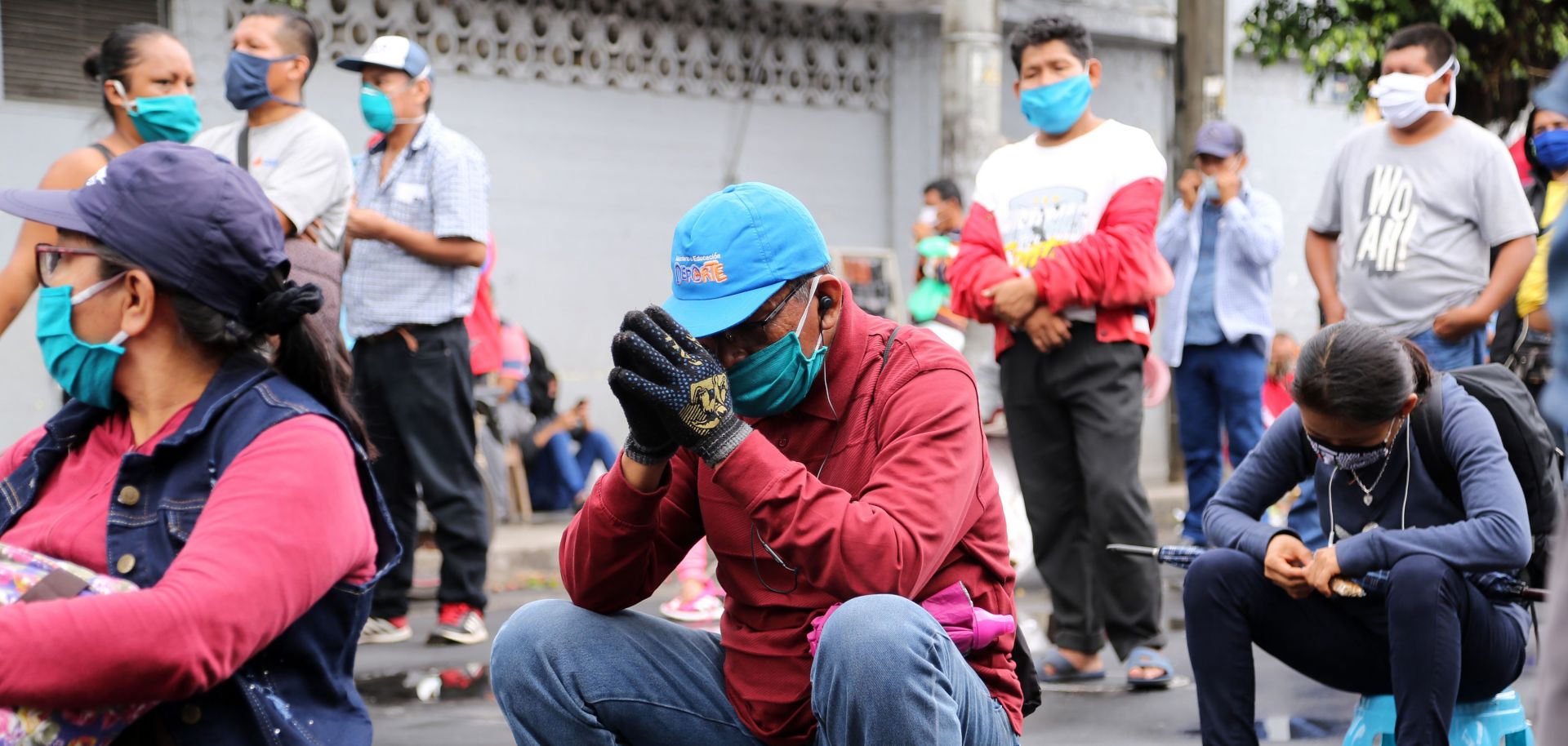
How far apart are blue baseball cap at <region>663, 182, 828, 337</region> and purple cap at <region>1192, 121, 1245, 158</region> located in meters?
5.63

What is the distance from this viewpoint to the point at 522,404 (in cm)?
1090

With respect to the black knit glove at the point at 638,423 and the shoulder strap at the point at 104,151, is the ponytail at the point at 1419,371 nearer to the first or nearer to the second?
the black knit glove at the point at 638,423

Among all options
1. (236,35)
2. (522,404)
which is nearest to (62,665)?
(236,35)

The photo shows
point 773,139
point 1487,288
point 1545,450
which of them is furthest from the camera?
point 773,139

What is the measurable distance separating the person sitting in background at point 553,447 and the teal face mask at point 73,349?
26.3 feet

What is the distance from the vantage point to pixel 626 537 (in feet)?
10.1

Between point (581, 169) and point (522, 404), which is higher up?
point (581, 169)

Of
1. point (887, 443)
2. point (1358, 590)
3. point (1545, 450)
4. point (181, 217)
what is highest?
point (181, 217)

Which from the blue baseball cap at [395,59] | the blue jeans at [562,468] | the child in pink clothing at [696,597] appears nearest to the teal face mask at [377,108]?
the blue baseball cap at [395,59]

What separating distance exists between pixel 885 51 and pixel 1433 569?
9.64 meters

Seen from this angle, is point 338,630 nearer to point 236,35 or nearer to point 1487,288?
point 236,35

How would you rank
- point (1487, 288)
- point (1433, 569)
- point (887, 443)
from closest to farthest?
point (887, 443) → point (1433, 569) → point (1487, 288)

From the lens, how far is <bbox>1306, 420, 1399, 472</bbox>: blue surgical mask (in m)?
4.01

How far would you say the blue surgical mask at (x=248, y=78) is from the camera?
5.72m
